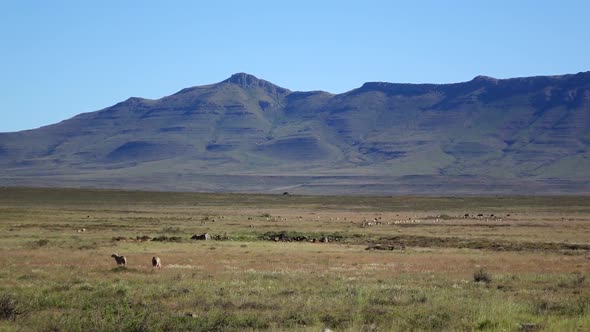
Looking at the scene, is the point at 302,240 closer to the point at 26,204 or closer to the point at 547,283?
the point at 547,283

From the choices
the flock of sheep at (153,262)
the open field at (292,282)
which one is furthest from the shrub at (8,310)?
the flock of sheep at (153,262)

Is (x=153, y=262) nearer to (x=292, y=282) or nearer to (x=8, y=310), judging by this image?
(x=292, y=282)

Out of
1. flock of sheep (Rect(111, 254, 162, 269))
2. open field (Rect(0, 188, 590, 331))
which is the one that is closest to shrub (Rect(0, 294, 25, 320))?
open field (Rect(0, 188, 590, 331))

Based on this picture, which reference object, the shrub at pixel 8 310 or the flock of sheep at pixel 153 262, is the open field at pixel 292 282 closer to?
the shrub at pixel 8 310

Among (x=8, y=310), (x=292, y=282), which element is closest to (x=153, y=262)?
(x=292, y=282)

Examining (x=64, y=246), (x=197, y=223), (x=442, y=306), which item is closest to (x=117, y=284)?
(x=442, y=306)

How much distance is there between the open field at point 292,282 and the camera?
17.5 meters

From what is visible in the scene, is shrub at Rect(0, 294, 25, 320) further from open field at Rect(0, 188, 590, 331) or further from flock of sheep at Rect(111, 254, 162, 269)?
flock of sheep at Rect(111, 254, 162, 269)

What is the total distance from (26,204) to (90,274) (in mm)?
74724

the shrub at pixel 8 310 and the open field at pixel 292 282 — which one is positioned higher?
the shrub at pixel 8 310

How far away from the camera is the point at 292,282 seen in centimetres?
2475

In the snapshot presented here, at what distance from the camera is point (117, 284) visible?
23516mm

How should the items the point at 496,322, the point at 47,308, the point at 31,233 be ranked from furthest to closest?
the point at 31,233 < the point at 47,308 < the point at 496,322

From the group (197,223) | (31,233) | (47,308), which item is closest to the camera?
(47,308)
